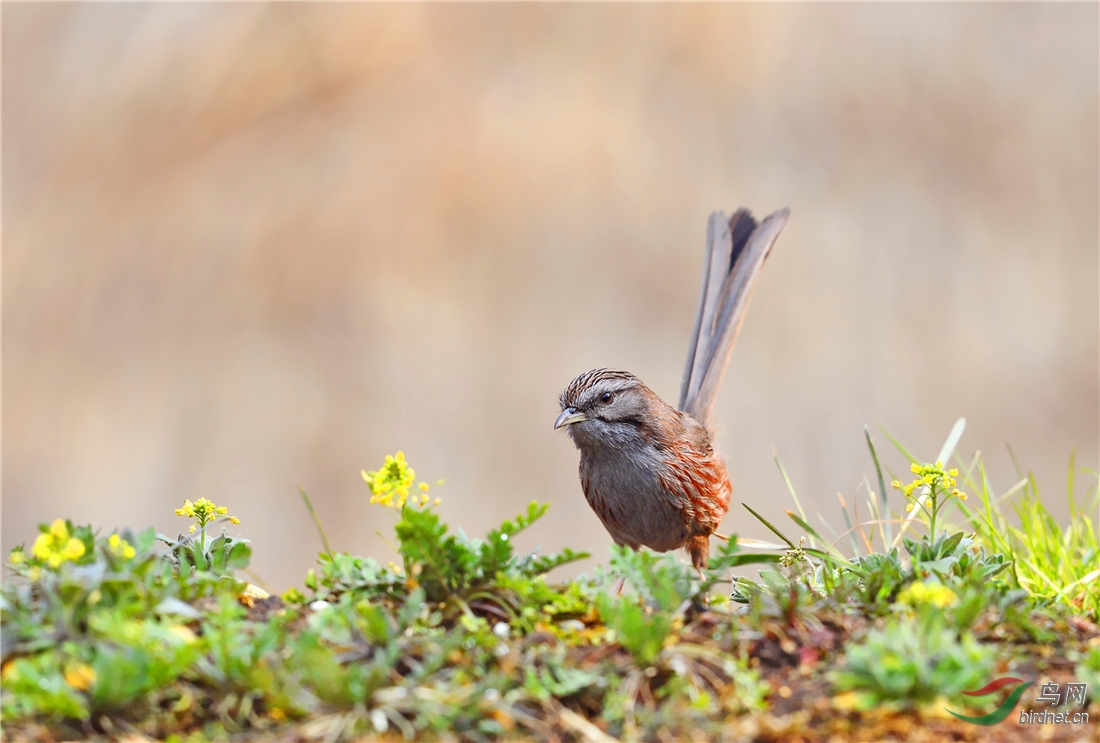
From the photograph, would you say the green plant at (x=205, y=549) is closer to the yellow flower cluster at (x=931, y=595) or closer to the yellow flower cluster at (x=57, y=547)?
the yellow flower cluster at (x=57, y=547)

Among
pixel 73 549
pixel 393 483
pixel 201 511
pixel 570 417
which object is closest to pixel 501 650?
pixel 393 483

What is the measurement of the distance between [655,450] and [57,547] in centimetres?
254

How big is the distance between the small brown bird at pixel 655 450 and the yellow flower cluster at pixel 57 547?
6.90 feet

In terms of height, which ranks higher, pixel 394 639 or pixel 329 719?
pixel 394 639

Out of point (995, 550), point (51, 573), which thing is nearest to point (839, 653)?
point (995, 550)

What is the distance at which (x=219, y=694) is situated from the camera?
1.89 m

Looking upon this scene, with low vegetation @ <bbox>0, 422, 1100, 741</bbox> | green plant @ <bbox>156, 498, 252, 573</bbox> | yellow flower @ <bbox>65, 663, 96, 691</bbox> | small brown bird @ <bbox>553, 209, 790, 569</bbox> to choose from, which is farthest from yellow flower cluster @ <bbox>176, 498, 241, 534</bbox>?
small brown bird @ <bbox>553, 209, 790, 569</bbox>

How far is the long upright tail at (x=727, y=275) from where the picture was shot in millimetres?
4516

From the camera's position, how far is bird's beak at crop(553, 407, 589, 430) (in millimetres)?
3857

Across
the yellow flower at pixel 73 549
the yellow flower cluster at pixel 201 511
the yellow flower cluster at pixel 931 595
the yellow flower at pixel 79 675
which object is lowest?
the yellow flower cluster at pixel 931 595

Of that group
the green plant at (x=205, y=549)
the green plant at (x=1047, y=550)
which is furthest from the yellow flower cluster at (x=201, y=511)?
the green plant at (x=1047, y=550)

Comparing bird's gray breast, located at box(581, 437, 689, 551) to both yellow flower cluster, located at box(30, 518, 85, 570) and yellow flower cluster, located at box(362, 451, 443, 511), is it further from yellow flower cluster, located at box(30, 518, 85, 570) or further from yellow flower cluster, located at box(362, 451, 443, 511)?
yellow flower cluster, located at box(30, 518, 85, 570)

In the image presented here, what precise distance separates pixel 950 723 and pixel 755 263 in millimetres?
2979

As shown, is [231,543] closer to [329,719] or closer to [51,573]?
[51,573]
